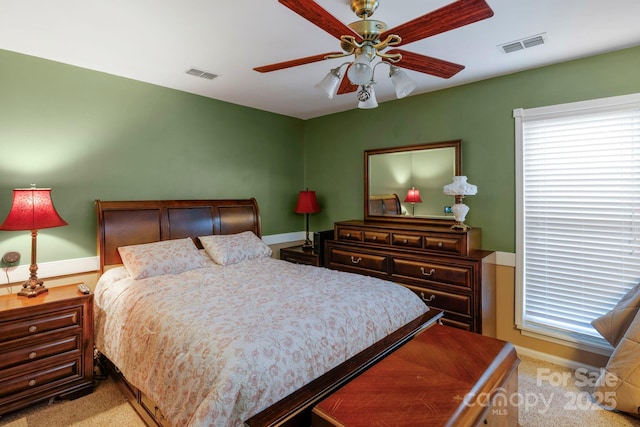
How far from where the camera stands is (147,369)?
194cm

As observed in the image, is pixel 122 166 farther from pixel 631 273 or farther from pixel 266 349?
pixel 631 273

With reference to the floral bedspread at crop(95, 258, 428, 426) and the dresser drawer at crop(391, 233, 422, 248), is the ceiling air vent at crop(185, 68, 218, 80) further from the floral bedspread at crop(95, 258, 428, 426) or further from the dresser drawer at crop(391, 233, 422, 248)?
the dresser drawer at crop(391, 233, 422, 248)

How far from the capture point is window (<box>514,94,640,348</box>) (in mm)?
2670

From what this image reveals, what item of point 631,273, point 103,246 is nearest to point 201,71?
point 103,246

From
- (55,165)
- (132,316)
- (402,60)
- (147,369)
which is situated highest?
(402,60)

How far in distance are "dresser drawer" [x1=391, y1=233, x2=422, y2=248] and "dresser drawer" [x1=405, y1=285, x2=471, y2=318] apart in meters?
0.44

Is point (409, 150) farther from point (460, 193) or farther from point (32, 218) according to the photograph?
point (32, 218)

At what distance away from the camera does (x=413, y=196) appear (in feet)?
12.6

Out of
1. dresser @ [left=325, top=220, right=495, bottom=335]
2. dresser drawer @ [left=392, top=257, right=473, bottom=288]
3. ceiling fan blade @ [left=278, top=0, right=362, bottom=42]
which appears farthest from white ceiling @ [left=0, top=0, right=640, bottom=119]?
dresser drawer @ [left=392, top=257, right=473, bottom=288]

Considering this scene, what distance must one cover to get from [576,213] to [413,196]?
60.1 inches

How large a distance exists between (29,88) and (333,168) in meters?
3.38

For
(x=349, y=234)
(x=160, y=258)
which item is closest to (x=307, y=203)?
(x=349, y=234)

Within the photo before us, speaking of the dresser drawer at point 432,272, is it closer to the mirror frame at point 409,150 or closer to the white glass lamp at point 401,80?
the mirror frame at point 409,150

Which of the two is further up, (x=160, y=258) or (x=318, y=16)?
(x=318, y=16)
